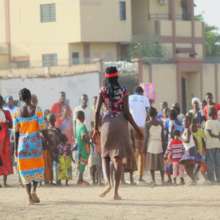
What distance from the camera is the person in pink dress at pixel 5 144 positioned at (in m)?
16.7

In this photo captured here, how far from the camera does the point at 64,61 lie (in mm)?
47438

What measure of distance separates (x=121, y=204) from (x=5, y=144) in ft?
17.2

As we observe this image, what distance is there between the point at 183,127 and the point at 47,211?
682cm

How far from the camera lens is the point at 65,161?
56.6 feet

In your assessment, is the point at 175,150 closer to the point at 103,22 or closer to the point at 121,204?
the point at 121,204

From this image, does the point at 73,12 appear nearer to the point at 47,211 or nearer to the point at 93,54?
the point at 93,54

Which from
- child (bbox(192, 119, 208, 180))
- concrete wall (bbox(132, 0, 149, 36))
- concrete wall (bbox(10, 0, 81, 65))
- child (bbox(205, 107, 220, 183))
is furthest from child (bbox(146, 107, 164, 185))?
concrete wall (bbox(132, 0, 149, 36))

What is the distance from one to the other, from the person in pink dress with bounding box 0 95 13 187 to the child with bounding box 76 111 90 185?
1303 mm

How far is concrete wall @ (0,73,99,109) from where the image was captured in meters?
34.0

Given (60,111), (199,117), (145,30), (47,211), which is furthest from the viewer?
(145,30)

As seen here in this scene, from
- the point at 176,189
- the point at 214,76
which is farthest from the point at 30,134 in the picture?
the point at 214,76

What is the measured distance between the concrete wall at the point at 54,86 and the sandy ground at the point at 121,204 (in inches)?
736

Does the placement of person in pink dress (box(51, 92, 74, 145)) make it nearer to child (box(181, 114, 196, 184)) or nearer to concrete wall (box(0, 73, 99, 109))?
child (box(181, 114, 196, 184))

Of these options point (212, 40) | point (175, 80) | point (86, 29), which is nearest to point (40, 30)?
point (86, 29)
